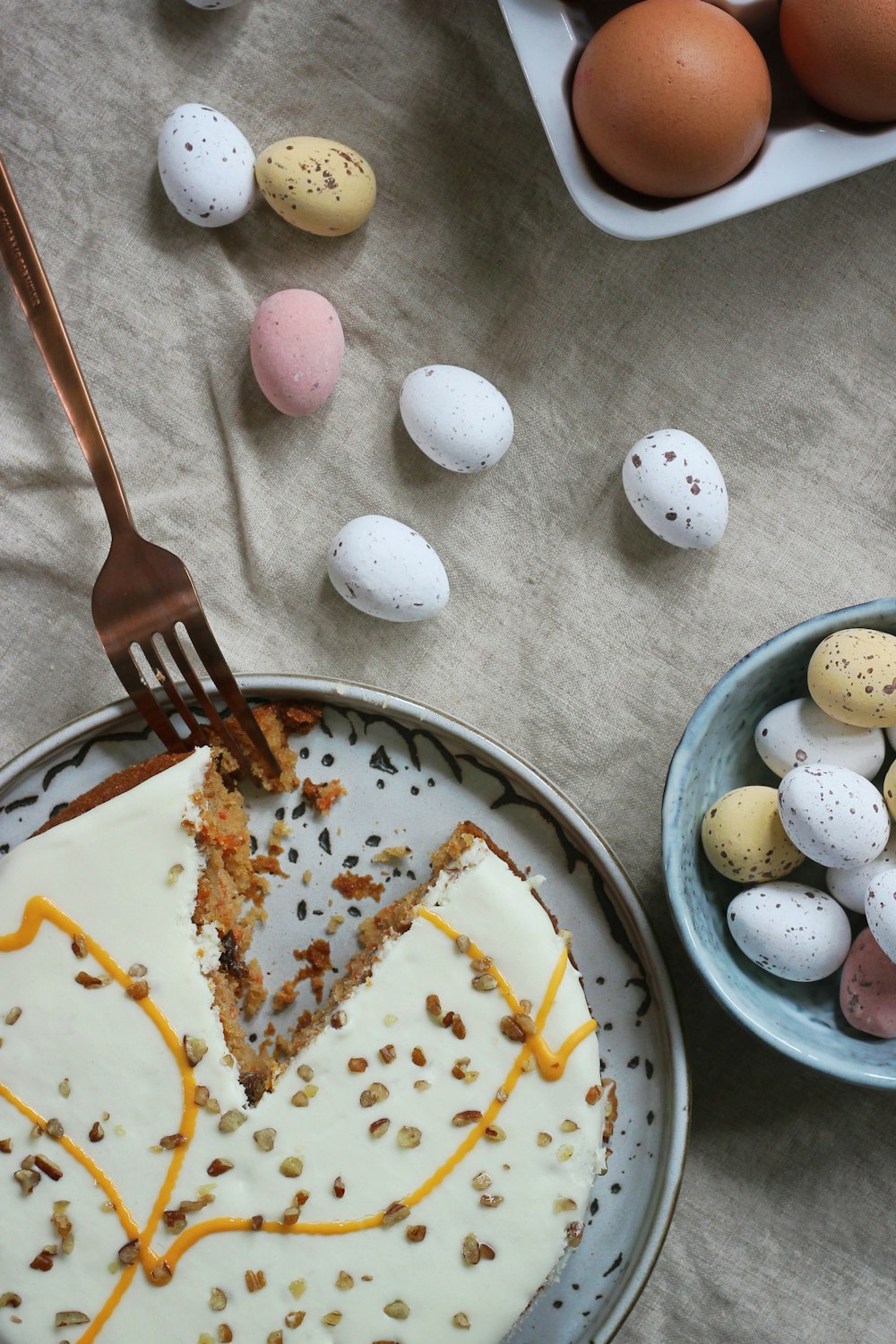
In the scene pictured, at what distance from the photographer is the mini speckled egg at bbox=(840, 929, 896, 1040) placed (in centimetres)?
111

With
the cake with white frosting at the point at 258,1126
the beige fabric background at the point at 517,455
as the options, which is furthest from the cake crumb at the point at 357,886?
the beige fabric background at the point at 517,455

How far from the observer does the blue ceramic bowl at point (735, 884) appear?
43.8 inches

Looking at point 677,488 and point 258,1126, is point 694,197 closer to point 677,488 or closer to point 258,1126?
point 677,488

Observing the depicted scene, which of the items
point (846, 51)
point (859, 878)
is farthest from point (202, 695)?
point (846, 51)

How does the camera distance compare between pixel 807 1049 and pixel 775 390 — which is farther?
pixel 775 390

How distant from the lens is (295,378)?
3.97 ft

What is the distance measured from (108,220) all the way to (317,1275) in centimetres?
119

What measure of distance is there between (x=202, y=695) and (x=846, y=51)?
36.1 inches

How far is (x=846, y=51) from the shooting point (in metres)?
1.05

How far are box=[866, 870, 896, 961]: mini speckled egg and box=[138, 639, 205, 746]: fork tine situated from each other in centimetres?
72

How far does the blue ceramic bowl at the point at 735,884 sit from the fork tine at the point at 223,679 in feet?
1.46

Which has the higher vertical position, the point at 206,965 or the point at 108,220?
the point at 108,220

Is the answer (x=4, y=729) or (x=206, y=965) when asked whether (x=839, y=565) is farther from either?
(x=4, y=729)

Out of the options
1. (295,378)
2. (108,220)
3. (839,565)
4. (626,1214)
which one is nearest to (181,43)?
(108,220)
